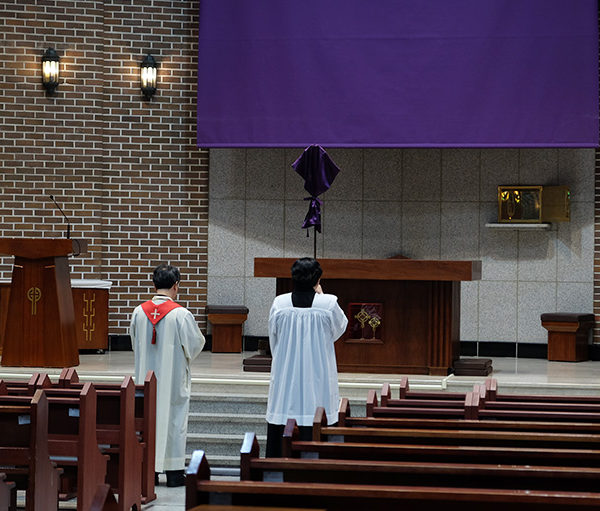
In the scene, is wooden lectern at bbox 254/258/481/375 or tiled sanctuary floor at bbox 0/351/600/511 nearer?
tiled sanctuary floor at bbox 0/351/600/511

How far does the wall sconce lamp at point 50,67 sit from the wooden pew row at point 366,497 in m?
9.11

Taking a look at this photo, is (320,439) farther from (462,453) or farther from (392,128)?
(392,128)

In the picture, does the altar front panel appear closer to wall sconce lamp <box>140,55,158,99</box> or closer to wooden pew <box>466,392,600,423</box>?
wall sconce lamp <box>140,55,158,99</box>

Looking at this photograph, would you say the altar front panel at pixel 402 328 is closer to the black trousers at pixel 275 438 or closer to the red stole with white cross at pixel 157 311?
the red stole with white cross at pixel 157 311

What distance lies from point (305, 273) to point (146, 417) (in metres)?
1.25

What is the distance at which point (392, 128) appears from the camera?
34.6ft

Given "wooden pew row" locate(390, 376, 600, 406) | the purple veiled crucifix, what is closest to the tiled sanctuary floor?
the purple veiled crucifix

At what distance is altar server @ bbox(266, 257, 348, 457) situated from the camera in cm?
584

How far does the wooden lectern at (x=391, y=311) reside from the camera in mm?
8852

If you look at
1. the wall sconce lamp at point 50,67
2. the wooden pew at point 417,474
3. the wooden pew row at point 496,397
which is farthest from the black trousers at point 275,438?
the wall sconce lamp at point 50,67

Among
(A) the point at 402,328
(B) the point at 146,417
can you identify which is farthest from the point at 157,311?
(A) the point at 402,328

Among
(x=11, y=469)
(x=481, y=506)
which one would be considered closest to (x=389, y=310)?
(x=11, y=469)

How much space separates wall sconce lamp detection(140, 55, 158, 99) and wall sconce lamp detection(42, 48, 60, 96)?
90cm

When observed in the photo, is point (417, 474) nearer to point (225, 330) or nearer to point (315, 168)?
point (315, 168)
